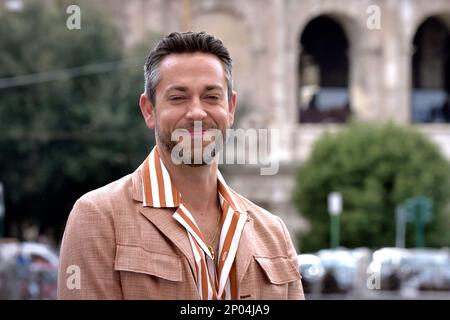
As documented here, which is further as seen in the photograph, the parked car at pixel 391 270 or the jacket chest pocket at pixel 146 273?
the parked car at pixel 391 270

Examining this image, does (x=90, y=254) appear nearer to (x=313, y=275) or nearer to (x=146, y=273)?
(x=146, y=273)

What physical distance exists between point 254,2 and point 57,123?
2462cm

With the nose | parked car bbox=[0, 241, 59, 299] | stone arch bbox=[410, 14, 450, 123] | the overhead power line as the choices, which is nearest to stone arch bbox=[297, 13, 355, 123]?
stone arch bbox=[410, 14, 450, 123]

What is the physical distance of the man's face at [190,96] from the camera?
3.37 metres

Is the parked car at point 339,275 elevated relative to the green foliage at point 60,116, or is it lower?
lower

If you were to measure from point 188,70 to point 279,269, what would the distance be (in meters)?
0.57

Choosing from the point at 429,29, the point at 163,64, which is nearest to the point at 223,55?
the point at 163,64

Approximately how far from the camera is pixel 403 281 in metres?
32.8

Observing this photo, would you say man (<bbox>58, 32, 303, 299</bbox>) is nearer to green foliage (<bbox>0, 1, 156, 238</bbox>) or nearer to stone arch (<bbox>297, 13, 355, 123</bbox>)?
green foliage (<bbox>0, 1, 156, 238</bbox>)

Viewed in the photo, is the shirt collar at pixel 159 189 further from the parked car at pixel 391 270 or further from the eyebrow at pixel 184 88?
the parked car at pixel 391 270

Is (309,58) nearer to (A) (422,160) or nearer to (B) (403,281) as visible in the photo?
(A) (422,160)

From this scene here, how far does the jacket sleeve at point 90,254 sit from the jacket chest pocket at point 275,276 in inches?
15.9

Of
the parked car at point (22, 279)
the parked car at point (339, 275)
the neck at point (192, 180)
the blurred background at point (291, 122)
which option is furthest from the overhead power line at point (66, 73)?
the neck at point (192, 180)

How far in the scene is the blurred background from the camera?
3419cm
